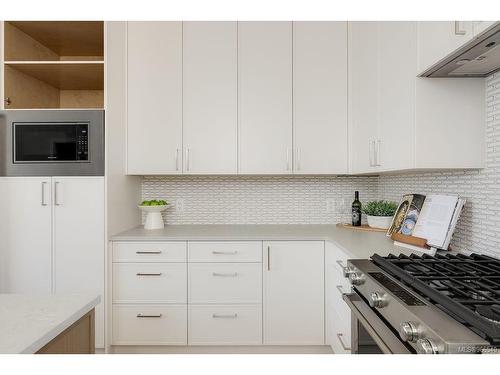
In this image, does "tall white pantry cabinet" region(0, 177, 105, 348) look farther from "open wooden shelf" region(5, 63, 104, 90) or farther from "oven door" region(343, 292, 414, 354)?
"oven door" region(343, 292, 414, 354)

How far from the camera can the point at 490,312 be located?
0.80 metres

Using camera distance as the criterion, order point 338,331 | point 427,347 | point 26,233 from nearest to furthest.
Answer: point 427,347 → point 338,331 → point 26,233

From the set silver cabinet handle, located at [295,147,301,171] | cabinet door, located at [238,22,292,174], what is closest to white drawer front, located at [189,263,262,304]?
cabinet door, located at [238,22,292,174]

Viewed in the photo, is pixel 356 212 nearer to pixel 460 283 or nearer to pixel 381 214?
pixel 381 214

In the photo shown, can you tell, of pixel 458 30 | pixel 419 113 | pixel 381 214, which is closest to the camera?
pixel 458 30

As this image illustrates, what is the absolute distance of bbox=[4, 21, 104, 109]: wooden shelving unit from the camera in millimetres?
2279

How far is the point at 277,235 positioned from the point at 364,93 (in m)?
1.11

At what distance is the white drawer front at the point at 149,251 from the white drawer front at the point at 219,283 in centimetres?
12

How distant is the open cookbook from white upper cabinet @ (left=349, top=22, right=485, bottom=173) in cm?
21

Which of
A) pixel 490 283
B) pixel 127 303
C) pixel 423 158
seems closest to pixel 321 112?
pixel 423 158

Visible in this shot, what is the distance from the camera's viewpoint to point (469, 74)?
1.53m

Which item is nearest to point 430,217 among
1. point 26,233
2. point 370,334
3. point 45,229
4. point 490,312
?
point 370,334

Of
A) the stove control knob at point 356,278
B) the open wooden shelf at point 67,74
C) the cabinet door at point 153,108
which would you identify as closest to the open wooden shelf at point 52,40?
the open wooden shelf at point 67,74
